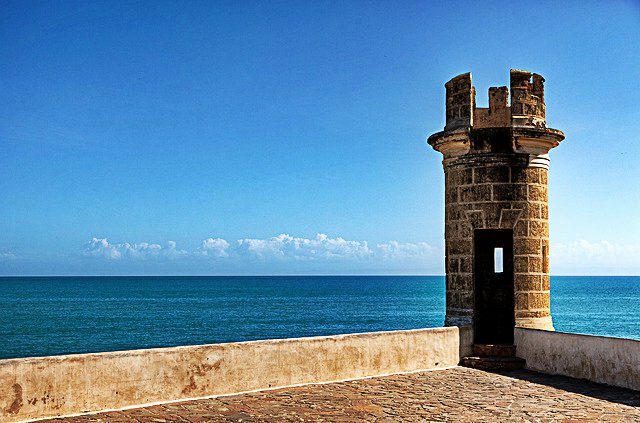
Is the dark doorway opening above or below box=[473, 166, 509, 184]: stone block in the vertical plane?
below

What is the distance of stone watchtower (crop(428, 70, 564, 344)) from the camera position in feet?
30.5

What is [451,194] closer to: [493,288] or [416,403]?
[493,288]

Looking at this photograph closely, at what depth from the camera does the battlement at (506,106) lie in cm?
938

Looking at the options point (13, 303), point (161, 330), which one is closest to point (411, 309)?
point (161, 330)

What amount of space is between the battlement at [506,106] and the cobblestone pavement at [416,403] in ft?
11.4

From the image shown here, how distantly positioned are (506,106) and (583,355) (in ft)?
11.4

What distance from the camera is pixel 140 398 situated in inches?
267

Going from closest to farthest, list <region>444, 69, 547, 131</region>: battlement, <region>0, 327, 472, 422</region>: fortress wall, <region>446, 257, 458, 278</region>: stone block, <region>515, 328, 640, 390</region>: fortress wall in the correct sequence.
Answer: <region>0, 327, 472, 422</region>: fortress wall → <region>515, 328, 640, 390</region>: fortress wall → <region>444, 69, 547, 131</region>: battlement → <region>446, 257, 458, 278</region>: stone block

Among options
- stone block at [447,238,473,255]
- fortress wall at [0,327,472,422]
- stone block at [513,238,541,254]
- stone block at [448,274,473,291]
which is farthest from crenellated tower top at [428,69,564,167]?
fortress wall at [0,327,472,422]

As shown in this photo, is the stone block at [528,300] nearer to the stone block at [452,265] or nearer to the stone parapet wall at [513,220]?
the stone parapet wall at [513,220]

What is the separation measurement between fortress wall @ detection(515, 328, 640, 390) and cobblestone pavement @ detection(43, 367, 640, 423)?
0.52 ft

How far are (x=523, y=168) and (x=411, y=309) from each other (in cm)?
6134

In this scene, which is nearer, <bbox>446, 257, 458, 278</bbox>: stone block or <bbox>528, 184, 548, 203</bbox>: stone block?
<bbox>528, 184, 548, 203</bbox>: stone block

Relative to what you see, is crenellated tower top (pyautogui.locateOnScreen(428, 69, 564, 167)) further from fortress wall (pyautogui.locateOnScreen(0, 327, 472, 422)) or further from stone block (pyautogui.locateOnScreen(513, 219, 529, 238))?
fortress wall (pyautogui.locateOnScreen(0, 327, 472, 422))
